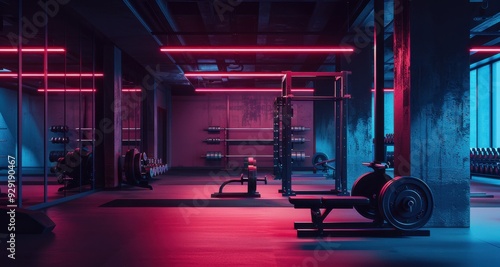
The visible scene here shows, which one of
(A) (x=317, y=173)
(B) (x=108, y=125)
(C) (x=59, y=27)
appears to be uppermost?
(C) (x=59, y=27)

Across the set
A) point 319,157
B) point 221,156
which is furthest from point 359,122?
point 221,156

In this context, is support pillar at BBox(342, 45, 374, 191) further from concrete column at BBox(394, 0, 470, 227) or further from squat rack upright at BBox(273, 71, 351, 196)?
concrete column at BBox(394, 0, 470, 227)

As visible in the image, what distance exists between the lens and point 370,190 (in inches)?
213

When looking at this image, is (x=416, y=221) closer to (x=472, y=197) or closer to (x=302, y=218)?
(x=302, y=218)

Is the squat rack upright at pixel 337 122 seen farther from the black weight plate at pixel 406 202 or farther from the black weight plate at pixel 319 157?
the black weight plate at pixel 319 157

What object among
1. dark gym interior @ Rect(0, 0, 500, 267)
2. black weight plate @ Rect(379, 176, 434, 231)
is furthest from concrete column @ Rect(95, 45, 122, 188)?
black weight plate @ Rect(379, 176, 434, 231)

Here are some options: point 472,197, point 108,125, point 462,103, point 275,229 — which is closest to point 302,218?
point 275,229

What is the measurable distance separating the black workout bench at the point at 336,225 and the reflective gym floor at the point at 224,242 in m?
0.13

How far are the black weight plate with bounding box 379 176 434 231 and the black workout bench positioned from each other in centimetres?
15

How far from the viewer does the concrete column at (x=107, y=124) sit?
32.7ft

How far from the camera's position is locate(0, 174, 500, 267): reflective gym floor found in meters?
3.98

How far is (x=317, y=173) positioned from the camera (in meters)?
14.7

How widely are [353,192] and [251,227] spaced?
1.31m

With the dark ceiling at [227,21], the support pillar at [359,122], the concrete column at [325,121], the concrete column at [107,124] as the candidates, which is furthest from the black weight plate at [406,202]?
the concrete column at [325,121]
